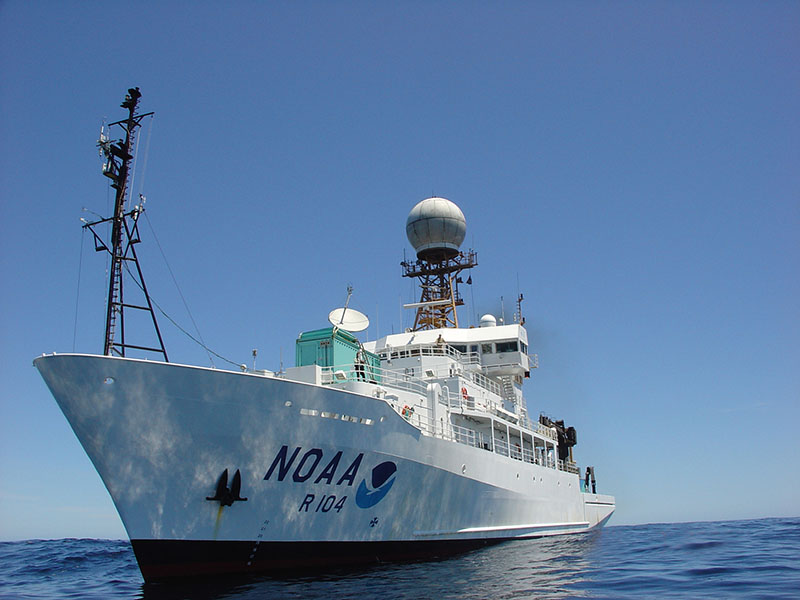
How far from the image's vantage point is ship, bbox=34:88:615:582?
14.7m

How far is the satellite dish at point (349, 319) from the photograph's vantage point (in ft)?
74.8

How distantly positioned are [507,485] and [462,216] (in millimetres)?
19218

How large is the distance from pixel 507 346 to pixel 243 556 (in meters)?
18.5

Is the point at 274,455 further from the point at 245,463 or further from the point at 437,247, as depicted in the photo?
the point at 437,247

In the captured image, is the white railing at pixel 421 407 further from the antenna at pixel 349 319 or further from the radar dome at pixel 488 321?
the radar dome at pixel 488 321

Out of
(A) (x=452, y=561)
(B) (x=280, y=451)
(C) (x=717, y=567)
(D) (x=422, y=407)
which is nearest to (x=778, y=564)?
(C) (x=717, y=567)

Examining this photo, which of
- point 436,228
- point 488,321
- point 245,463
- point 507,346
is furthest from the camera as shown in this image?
point 436,228

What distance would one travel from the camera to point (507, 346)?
3111cm

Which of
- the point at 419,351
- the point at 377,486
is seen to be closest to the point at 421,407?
the point at 377,486

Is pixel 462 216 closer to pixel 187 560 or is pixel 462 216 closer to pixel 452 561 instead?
pixel 452 561

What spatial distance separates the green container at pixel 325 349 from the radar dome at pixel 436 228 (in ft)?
59.1

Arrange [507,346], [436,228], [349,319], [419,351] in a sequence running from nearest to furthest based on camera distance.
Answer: [349,319] < [419,351] < [507,346] < [436,228]

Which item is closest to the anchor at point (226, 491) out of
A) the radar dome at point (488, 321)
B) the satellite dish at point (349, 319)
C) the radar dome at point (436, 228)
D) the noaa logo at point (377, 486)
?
the noaa logo at point (377, 486)

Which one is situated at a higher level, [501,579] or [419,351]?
[419,351]
